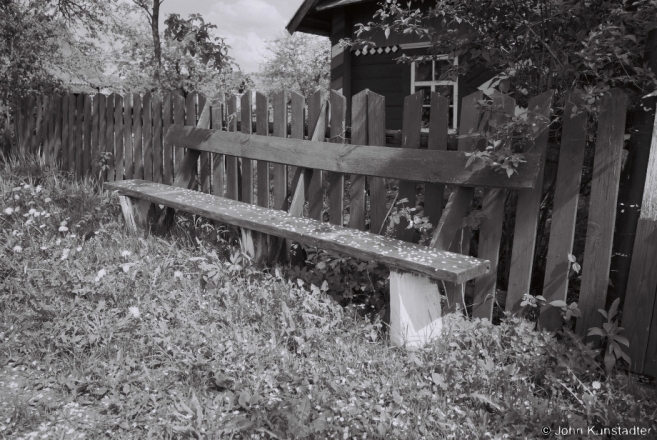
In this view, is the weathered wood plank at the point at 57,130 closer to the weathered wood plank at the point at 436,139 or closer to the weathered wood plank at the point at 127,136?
the weathered wood plank at the point at 127,136

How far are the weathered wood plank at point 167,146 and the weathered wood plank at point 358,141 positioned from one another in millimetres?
2171

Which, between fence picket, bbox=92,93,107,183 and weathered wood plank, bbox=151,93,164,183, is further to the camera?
fence picket, bbox=92,93,107,183

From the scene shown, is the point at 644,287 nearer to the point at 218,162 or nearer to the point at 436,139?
the point at 436,139

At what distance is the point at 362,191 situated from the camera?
356 centimetres

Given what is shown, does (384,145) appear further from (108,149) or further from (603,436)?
(108,149)

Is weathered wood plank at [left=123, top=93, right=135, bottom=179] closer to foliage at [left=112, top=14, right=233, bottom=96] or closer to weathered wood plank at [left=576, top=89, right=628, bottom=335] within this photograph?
foliage at [left=112, top=14, right=233, bottom=96]

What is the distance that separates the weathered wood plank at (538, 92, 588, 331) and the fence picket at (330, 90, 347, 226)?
4.48ft

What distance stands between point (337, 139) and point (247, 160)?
3.11 ft

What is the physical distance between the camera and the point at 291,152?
151 inches

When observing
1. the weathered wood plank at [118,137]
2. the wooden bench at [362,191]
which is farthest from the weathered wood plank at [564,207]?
the weathered wood plank at [118,137]

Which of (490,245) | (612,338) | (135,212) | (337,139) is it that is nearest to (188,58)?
Result: (135,212)

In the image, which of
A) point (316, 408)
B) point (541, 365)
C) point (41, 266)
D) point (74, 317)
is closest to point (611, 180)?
point (541, 365)

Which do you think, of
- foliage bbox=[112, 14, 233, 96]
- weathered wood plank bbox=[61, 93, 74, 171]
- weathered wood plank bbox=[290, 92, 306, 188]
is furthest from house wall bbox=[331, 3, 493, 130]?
weathered wood plank bbox=[290, 92, 306, 188]

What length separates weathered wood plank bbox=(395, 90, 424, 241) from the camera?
3.18 metres
